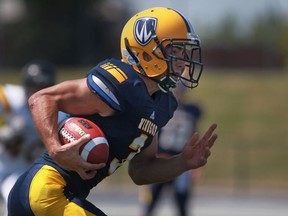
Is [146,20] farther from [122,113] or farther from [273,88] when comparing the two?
[273,88]

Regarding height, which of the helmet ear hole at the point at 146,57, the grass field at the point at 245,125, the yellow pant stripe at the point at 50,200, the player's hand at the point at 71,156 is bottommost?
the grass field at the point at 245,125

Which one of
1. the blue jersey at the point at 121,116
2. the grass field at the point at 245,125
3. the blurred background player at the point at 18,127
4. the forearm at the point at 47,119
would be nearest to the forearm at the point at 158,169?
the blue jersey at the point at 121,116

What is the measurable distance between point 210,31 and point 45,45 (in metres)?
15.6

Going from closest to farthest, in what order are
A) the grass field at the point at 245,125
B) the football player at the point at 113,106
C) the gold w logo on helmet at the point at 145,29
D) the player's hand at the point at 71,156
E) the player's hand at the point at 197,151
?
the player's hand at the point at 71,156 → the football player at the point at 113,106 → the gold w logo on helmet at the point at 145,29 → the player's hand at the point at 197,151 → the grass field at the point at 245,125

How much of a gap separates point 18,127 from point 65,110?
281 centimetres

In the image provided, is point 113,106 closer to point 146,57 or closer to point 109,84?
point 109,84


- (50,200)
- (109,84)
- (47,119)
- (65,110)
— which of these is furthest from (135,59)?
(50,200)

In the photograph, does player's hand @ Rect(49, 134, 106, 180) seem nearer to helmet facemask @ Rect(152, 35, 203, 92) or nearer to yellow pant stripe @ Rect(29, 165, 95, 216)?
yellow pant stripe @ Rect(29, 165, 95, 216)

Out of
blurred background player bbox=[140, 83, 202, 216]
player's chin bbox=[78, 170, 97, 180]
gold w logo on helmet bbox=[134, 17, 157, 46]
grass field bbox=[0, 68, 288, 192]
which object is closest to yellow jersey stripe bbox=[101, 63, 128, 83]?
gold w logo on helmet bbox=[134, 17, 157, 46]

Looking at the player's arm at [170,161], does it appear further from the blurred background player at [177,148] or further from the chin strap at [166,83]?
the blurred background player at [177,148]

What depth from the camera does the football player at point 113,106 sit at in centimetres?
411

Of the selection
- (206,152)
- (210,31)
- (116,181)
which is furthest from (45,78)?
(210,31)

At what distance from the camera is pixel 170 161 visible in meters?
4.67

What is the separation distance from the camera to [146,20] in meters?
4.33
